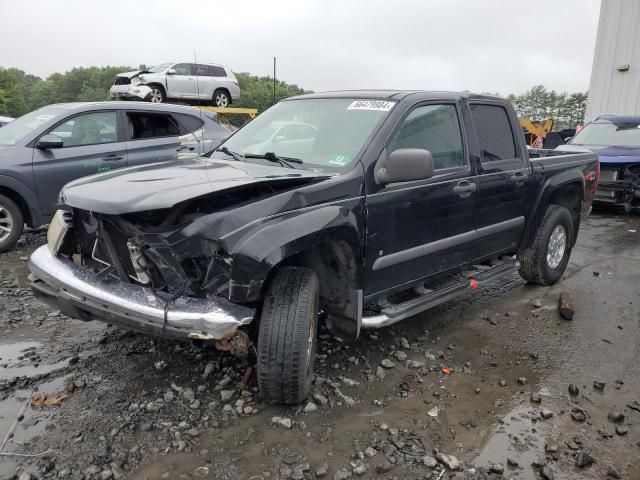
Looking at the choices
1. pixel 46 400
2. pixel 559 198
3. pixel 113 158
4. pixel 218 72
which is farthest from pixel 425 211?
pixel 218 72

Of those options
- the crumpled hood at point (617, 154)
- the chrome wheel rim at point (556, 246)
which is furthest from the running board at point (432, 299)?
the crumpled hood at point (617, 154)

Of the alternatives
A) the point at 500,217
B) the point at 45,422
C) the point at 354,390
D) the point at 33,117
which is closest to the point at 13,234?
the point at 33,117

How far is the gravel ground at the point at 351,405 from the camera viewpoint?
256 cm

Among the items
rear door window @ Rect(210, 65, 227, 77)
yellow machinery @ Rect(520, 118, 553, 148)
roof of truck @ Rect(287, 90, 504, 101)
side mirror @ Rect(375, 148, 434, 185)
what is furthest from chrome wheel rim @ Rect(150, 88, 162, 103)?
side mirror @ Rect(375, 148, 434, 185)

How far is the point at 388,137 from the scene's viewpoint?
134 inches

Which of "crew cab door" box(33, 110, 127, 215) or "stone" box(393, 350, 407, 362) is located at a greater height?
"crew cab door" box(33, 110, 127, 215)

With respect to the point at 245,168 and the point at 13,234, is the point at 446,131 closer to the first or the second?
the point at 245,168

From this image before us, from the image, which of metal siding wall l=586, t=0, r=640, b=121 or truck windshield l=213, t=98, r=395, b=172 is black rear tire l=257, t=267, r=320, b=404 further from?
metal siding wall l=586, t=0, r=640, b=121

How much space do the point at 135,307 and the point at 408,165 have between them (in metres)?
1.75

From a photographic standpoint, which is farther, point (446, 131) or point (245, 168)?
point (446, 131)

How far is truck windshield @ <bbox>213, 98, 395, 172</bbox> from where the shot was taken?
3455mm

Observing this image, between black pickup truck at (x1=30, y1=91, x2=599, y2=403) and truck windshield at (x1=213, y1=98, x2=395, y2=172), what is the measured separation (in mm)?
13

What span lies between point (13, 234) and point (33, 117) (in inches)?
63.2

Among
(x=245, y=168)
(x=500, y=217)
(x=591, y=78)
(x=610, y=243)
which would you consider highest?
(x=591, y=78)
